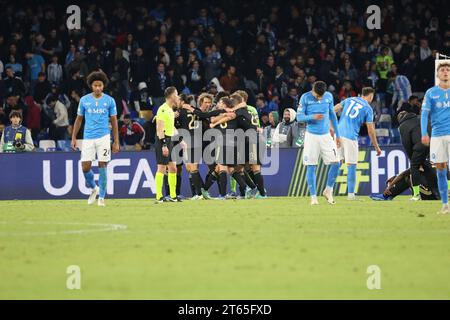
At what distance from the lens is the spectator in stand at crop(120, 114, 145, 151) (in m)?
28.4

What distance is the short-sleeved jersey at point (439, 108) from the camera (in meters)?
15.9

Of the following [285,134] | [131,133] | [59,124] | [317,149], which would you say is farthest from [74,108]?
[317,149]

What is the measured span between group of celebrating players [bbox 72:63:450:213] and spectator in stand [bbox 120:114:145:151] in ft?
12.4

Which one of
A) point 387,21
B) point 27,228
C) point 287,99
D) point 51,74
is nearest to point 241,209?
point 27,228

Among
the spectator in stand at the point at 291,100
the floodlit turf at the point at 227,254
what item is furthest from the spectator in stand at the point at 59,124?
the floodlit turf at the point at 227,254

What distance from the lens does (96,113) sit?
19.4 m

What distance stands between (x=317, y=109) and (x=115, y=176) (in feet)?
24.0

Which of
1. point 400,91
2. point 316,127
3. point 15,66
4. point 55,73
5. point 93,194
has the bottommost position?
point 93,194

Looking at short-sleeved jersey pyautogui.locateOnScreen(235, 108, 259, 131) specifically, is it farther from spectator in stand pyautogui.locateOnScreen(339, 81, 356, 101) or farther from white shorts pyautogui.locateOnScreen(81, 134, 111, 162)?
spectator in stand pyautogui.locateOnScreen(339, 81, 356, 101)

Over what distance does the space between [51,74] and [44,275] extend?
22032 mm

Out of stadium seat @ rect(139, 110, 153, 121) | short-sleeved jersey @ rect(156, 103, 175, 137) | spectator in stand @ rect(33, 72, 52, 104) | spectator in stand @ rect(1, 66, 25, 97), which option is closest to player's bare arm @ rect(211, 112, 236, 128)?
short-sleeved jersey @ rect(156, 103, 175, 137)

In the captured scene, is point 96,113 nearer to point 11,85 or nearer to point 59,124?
point 59,124

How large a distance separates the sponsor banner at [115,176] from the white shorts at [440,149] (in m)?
8.97
